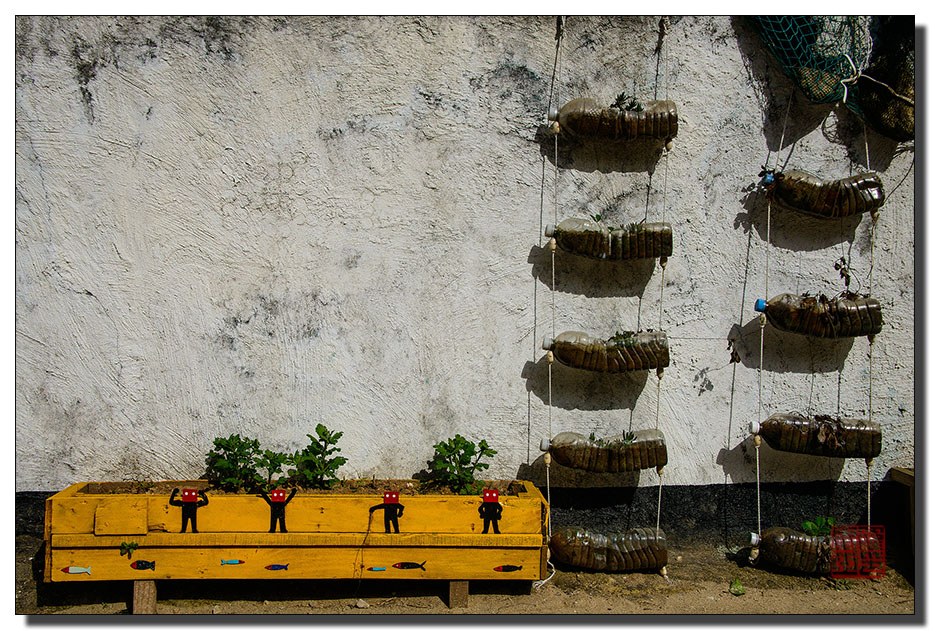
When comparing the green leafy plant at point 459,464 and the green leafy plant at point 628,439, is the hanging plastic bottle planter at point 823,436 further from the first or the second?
the green leafy plant at point 459,464

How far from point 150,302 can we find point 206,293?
0.94 ft

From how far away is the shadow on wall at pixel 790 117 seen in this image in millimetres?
3750

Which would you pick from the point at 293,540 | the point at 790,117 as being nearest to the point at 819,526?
the point at 790,117

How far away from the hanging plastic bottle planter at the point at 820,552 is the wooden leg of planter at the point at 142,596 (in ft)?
9.56

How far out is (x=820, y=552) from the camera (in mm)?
3557

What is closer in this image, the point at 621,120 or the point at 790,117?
the point at 621,120

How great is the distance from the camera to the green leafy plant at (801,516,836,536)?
3627 millimetres

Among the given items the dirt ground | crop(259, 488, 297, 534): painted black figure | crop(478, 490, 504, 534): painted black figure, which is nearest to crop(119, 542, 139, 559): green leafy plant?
the dirt ground

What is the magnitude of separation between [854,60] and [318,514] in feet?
11.6

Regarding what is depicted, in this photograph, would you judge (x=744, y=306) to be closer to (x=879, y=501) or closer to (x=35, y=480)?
(x=879, y=501)

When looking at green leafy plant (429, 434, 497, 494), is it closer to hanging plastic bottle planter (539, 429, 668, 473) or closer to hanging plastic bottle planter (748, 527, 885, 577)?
hanging plastic bottle planter (539, 429, 668, 473)

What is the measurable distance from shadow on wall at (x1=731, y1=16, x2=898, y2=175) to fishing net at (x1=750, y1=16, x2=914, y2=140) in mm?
68

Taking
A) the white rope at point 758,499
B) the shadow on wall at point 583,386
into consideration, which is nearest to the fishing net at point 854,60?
the shadow on wall at point 583,386

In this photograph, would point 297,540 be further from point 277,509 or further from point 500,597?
point 500,597
